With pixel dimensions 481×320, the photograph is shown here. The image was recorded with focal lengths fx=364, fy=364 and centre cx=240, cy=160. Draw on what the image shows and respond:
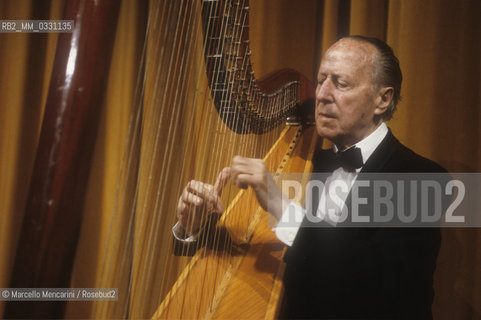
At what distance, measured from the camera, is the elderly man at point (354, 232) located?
1.00 m

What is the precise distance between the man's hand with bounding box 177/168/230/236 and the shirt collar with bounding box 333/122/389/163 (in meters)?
0.47

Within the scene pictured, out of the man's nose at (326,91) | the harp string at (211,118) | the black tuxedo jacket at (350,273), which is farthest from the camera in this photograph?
the man's nose at (326,91)

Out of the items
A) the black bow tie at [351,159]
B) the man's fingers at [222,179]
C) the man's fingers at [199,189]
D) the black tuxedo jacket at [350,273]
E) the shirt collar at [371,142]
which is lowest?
the black tuxedo jacket at [350,273]

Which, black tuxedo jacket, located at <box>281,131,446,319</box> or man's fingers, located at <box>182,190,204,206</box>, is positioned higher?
man's fingers, located at <box>182,190,204,206</box>

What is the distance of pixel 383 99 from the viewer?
1248 millimetres

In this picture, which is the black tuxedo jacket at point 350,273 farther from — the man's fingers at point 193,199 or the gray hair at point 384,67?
the gray hair at point 384,67

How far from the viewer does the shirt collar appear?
1.25 m

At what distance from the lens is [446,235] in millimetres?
1632

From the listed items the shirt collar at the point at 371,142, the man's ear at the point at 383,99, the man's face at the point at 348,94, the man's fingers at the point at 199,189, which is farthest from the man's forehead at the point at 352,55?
the man's fingers at the point at 199,189

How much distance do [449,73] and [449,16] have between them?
26cm

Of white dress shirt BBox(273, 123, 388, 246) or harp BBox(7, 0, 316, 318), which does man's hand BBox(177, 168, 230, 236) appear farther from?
white dress shirt BBox(273, 123, 388, 246)

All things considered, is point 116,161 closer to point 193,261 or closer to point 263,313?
point 193,261

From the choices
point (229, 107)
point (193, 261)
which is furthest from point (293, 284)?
point (229, 107)

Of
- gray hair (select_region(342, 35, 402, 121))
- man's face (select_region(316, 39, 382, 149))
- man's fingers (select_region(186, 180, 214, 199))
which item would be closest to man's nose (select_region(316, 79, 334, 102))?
man's face (select_region(316, 39, 382, 149))
